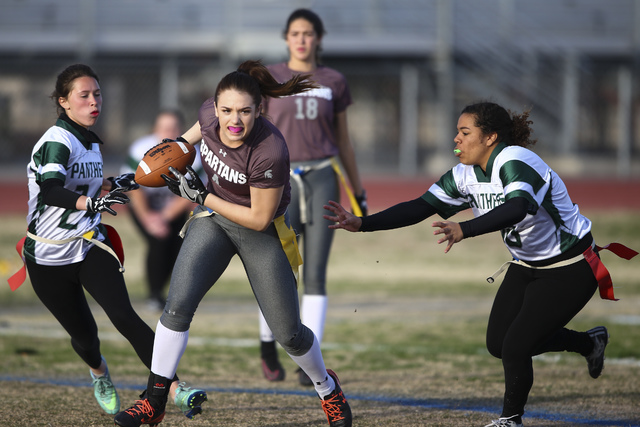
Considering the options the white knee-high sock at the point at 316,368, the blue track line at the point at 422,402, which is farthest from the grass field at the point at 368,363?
the white knee-high sock at the point at 316,368

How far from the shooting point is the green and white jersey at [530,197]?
431 centimetres

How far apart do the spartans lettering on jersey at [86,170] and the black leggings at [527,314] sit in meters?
2.42

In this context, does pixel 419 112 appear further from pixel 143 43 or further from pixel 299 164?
pixel 299 164

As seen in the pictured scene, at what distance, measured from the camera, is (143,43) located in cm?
1997

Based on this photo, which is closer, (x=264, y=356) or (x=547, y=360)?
(x=264, y=356)

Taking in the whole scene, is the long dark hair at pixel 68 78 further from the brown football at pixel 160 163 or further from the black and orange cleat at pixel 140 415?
the black and orange cleat at pixel 140 415

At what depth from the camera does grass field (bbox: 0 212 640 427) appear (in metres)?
5.05

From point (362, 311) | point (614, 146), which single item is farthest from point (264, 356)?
point (614, 146)

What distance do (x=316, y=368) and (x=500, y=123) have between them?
1.64m

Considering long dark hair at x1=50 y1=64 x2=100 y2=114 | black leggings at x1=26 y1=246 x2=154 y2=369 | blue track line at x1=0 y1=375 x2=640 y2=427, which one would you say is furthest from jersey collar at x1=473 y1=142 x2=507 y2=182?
long dark hair at x1=50 y1=64 x2=100 y2=114

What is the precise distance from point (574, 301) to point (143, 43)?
17.0 m

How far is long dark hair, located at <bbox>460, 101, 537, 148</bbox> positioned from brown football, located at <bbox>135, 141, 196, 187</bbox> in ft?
5.07

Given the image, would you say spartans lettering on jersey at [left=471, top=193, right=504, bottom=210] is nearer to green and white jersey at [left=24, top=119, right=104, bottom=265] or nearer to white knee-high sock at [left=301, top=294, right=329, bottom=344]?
white knee-high sock at [left=301, top=294, right=329, bottom=344]

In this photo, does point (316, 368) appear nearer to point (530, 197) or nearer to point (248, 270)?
point (248, 270)
